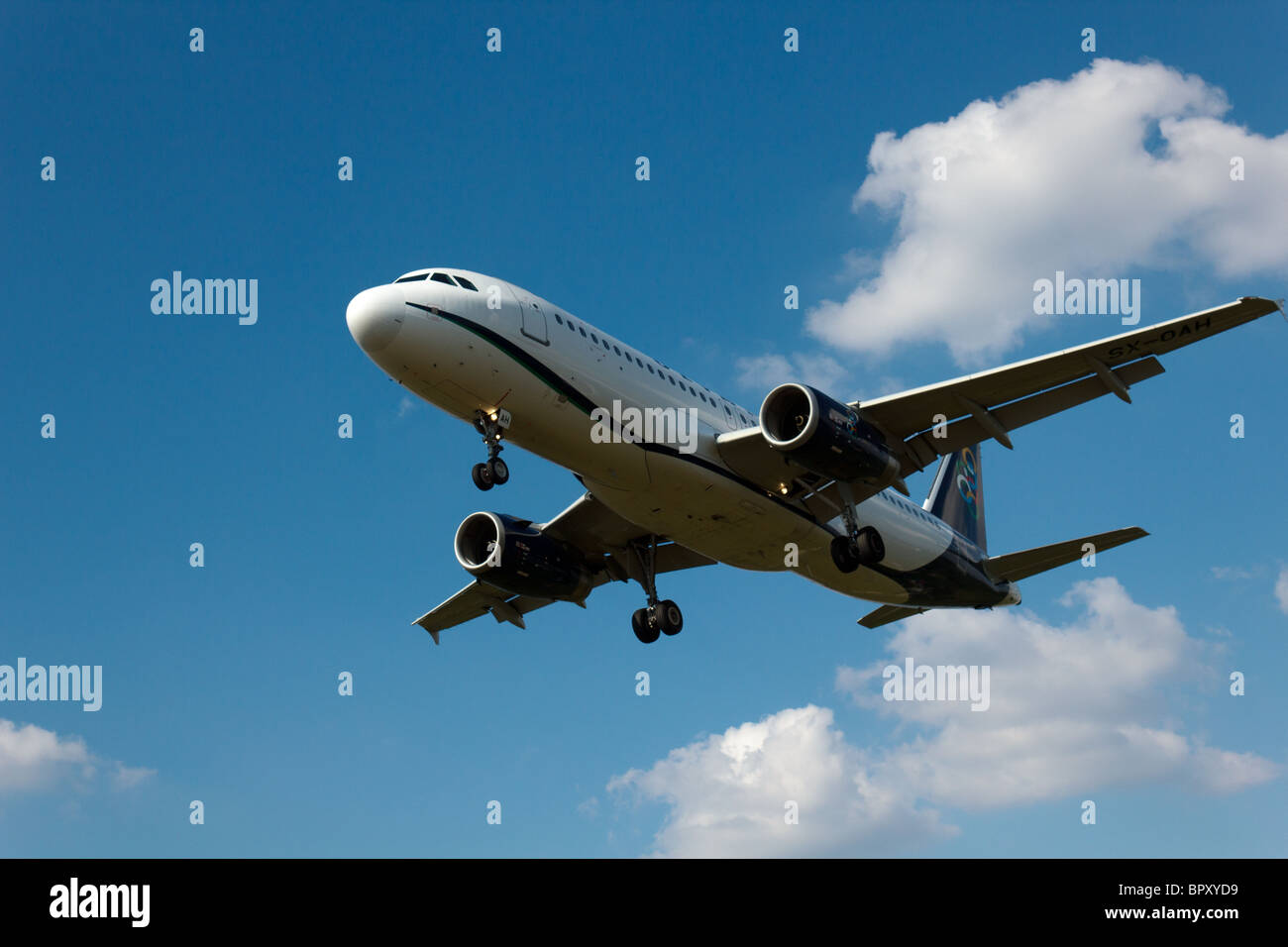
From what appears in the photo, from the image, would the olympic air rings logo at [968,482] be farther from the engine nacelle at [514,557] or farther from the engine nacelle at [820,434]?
the engine nacelle at [514,557]

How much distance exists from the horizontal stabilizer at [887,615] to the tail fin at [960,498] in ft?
12.7

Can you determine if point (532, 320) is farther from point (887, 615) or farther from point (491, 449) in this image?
point (887, 615)

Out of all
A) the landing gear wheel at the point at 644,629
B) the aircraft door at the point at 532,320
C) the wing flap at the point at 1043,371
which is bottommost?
the landing gear wheel at the point at 644,629

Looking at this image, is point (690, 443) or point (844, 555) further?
point (844, 555)

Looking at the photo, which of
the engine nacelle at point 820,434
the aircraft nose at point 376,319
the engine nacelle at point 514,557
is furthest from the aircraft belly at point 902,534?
the aircraft nose at point 376,319

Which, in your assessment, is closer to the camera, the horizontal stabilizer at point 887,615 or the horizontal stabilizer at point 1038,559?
the horizontal stabilizer at point 1038,559


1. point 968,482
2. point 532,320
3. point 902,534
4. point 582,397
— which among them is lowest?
point 902,534

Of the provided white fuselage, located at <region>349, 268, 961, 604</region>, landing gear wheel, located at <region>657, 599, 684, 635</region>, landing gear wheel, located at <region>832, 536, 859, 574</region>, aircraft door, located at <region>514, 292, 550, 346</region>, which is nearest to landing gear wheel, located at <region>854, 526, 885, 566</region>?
landing gear wheel, located at <region>832, 536, 859, 574</region>

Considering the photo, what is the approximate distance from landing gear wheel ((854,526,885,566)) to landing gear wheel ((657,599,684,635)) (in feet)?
18.1

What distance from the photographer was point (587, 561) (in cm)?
3400

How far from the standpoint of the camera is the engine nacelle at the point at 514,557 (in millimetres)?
32219

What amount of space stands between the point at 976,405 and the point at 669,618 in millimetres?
9600

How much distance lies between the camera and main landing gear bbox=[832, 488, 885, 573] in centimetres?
2894

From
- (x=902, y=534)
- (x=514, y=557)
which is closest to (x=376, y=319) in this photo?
(x=514, y=557)
